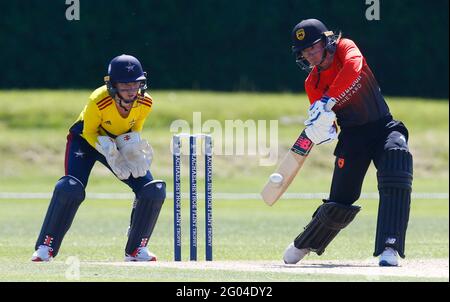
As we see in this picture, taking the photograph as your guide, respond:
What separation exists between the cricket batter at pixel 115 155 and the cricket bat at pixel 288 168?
86 centimetres

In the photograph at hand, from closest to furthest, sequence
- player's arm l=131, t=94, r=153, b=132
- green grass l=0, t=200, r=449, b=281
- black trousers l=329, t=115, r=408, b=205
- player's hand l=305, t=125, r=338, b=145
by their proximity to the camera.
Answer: green grass l=0, t=200, r=449, b=281 → player's hand l=305, t=125, r=338, b=145 → black trousers l=329, t=115, r=408, b=205 → player's arm l=131, t=94, r=153, b=132

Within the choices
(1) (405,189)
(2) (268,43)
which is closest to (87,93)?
(2) (268,43)

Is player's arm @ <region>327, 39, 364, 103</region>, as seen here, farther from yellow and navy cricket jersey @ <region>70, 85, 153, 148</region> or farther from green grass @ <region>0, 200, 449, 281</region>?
yellow and navy cricket jersey @ <region>70, 85, 153, 148</region>

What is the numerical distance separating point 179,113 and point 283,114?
2.14 meters

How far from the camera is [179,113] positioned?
25.1m

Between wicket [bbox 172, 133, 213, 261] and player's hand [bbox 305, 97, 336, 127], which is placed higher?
player's hand [bbox 305, 97, 336, 127]

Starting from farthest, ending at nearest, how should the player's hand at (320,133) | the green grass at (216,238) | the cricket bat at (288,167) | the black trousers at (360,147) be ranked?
1. the cricket bat at (288,167)
2. the black trousers at (360,147)
3. the player's hand at (320,133)
4. the green grass at (216,238)

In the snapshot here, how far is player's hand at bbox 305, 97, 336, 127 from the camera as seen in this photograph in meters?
8.33

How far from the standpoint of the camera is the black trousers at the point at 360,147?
27.9 ft

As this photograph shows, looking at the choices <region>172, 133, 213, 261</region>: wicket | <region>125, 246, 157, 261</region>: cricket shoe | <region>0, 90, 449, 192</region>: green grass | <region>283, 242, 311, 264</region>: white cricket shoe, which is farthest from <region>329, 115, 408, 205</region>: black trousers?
<region>0, 90, 449, 192</region>: green grass

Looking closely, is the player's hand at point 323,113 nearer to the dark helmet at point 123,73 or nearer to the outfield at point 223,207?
the outfield at point 223,207

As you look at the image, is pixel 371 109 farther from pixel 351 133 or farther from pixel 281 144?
pixel 281 144

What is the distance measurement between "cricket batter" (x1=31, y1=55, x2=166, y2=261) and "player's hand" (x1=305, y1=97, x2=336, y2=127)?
52.6 inches


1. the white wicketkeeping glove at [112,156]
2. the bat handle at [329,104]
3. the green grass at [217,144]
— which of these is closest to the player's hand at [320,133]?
the bat handle at [329,104]
